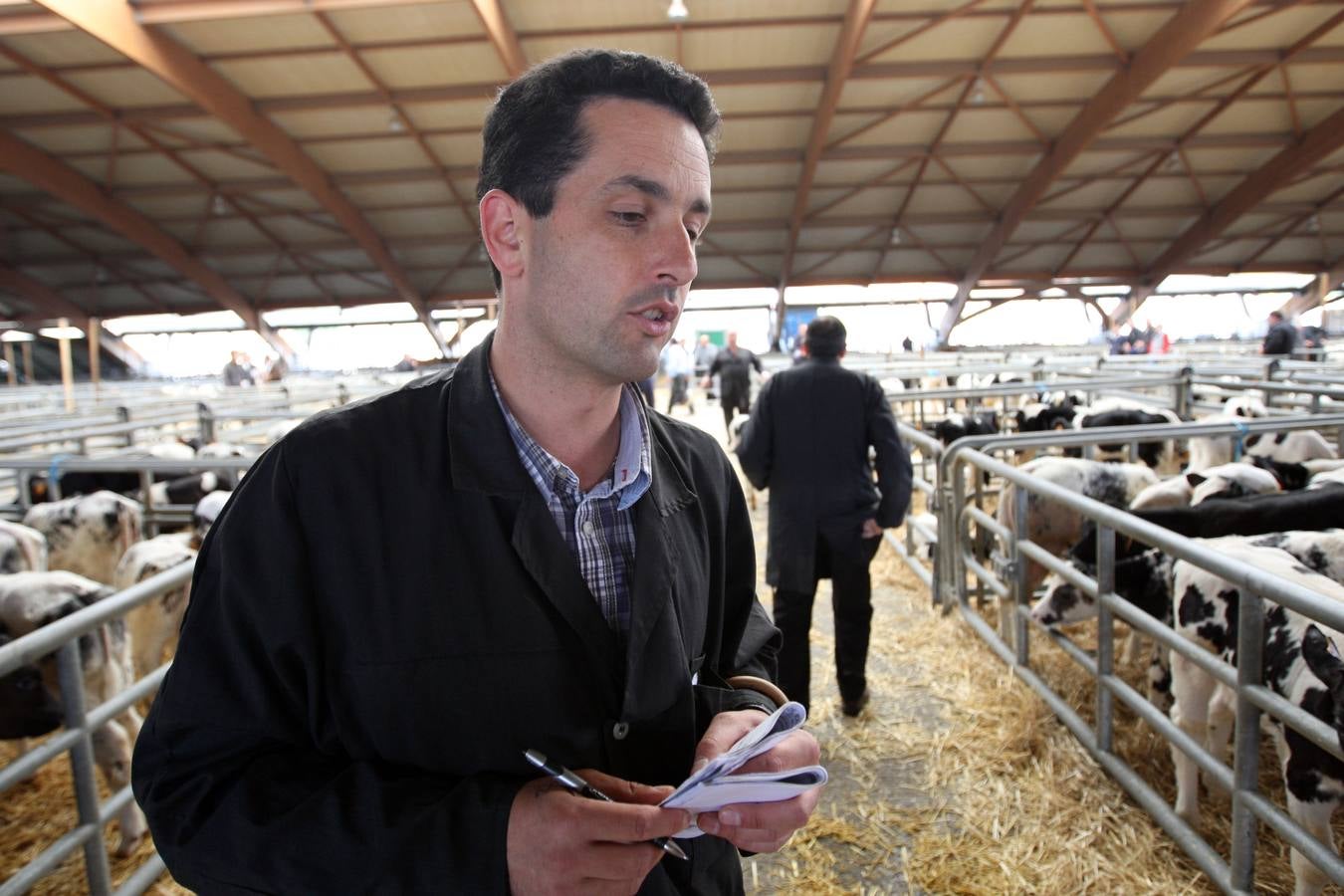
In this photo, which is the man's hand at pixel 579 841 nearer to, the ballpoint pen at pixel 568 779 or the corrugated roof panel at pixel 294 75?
the ballpoint pen at pixel 568 779

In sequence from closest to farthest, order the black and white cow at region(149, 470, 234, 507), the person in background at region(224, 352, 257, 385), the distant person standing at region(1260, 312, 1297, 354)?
the black and white cow at region(149, 470, 234, 507) < the distant person standing at region(1260, 312, 1297, 354) < the person in background at region(224, 352, 257, 385)

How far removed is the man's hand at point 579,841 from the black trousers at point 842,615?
3.03m

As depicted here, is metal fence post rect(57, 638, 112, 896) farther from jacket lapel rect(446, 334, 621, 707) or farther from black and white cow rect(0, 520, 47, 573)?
black and white cow rect(0, 520, 47, 573)

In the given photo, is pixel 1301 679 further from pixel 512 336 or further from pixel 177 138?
pixel 177 138

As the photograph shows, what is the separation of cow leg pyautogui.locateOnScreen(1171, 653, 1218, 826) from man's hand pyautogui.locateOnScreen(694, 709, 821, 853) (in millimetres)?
2348

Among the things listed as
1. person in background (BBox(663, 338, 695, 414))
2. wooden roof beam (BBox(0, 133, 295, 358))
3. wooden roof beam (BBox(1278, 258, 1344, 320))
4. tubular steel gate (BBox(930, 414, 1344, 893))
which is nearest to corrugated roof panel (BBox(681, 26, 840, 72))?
person in background (BBox(663, 338, 695, 414))

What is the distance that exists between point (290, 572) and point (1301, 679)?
2749mm

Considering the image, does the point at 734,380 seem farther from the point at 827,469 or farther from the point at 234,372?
the point at 234,372

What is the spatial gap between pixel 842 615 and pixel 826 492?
2.19 feet

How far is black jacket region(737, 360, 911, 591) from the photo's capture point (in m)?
4.02

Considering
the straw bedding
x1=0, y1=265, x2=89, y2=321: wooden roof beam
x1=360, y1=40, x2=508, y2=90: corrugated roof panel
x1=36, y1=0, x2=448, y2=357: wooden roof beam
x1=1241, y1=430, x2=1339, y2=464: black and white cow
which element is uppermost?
x1=360, y1=40, x2=508, y2=90: corrugated roof panel

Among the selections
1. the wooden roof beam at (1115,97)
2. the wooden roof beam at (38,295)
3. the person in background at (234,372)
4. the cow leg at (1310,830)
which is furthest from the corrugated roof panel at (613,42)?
the wooden roof beam at (38,295)

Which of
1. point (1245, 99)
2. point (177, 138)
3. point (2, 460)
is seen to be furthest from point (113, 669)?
point (1245, 99)

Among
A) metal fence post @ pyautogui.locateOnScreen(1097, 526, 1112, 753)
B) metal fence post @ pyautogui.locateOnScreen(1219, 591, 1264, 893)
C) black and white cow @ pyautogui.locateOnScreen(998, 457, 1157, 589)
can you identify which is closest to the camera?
metal fence post @ pyautogui.locateOnScreen(1219, 591, 1264, 893)
